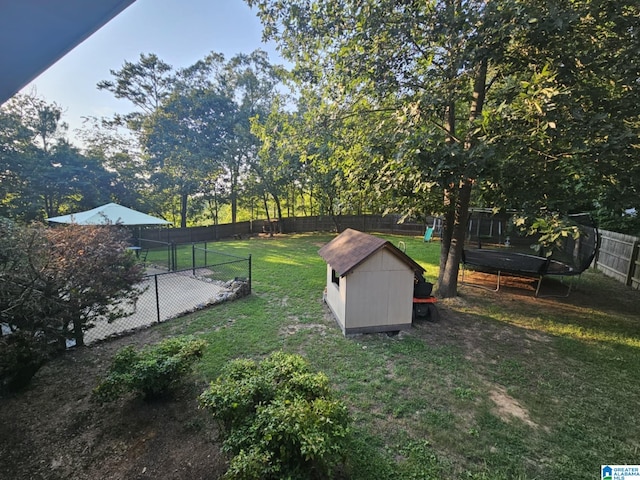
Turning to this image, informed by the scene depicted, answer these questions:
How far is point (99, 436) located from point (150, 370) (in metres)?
0.66

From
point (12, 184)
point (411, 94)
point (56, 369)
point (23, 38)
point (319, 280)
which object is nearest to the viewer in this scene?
point (23, 38)

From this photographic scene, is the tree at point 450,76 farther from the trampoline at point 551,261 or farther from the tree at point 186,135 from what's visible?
the tree at point 186,135

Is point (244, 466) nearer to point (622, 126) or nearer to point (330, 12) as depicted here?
point (622, 126)

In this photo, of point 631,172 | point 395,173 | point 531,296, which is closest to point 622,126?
point 631,172

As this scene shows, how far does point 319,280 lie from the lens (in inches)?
334

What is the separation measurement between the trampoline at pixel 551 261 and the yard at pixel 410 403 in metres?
1.30

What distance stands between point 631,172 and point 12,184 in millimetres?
19895

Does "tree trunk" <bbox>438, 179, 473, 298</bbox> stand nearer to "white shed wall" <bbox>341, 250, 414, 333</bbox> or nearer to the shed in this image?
the shed

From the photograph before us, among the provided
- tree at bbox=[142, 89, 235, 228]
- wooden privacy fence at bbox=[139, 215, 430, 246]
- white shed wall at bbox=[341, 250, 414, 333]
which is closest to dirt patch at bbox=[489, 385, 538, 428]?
white shed wall at bbox=[341, 250, 414, 333]

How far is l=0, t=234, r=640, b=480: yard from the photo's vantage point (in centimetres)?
248

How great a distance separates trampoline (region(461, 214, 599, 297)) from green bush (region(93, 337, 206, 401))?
23.7 feet

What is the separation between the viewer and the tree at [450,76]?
380 centimetres

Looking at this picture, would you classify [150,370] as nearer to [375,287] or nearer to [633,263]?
[375,287]

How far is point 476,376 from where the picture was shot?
3.83 metres
